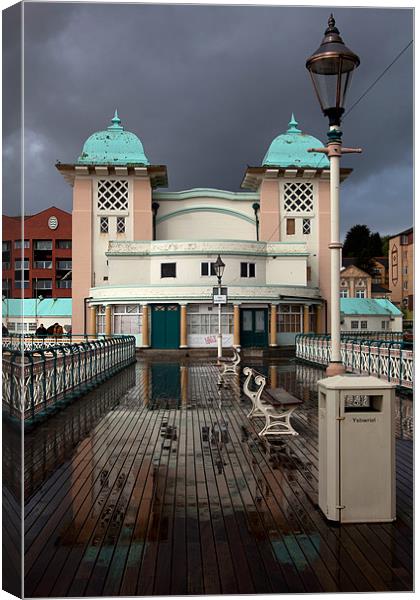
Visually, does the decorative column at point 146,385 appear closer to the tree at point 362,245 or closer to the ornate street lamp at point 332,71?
the ornate street lamp at point 332,71

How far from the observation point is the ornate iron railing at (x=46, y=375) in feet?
12.5

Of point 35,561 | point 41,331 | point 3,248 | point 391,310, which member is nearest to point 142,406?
point 35,561

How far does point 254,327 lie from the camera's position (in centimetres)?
3622

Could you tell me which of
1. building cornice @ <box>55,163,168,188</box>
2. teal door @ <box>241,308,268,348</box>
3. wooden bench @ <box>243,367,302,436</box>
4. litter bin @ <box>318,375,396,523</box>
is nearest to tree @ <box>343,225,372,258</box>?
building cornice @ <box>55,163,168,188</box>

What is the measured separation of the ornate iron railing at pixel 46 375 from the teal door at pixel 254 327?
17352 mm

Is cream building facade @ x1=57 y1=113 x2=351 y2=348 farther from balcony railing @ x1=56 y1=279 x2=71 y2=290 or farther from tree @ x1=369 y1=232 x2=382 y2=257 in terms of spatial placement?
tree @ x1=369 y1=232 x2=382 y2=257

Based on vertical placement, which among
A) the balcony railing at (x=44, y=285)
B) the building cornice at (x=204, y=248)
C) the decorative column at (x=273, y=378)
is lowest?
the decorative column at (x=273, y=378)

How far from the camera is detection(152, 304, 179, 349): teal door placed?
35.1 metres

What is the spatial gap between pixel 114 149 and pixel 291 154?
526 inches

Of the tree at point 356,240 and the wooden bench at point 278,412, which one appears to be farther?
the tree at point 356,240

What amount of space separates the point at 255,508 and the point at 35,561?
202cm

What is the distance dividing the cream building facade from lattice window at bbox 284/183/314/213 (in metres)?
0.07

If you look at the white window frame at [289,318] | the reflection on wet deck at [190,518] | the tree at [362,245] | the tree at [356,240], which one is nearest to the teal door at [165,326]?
the white window frame at [289,318]

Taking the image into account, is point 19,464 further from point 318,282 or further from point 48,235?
point 48,235
